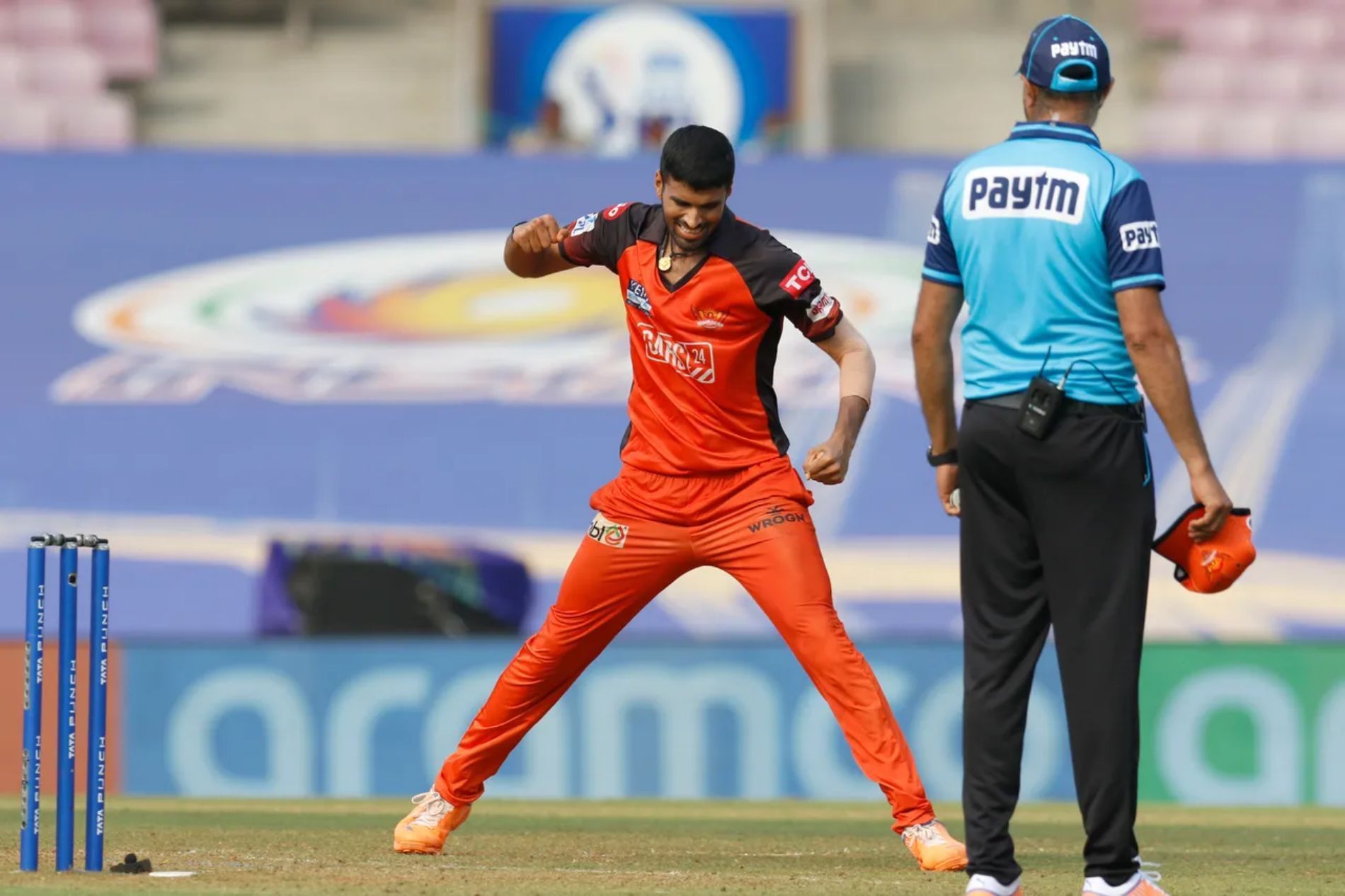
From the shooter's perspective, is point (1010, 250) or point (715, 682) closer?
point (1010, 250)

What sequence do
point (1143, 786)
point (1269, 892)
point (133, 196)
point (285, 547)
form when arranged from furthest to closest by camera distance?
point (133, 196), point (285, 547), point (1143, 786), point (1269, 892)

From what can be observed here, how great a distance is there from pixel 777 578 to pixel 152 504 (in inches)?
325

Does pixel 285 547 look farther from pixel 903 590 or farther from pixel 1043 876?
pixel 1043 876

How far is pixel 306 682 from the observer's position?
37.2ft

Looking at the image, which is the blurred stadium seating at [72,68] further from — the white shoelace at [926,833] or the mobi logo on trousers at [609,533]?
the white shoelace at [926,833]

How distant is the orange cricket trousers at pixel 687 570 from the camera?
225 inches

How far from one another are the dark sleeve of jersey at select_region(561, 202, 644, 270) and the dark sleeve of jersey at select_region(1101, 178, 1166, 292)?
71.1 inches

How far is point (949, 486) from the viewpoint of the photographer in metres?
4.73

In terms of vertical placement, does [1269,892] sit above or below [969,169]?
below

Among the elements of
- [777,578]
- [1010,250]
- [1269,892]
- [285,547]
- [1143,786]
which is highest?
[1010,250]

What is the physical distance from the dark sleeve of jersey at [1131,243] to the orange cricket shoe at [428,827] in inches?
98.6

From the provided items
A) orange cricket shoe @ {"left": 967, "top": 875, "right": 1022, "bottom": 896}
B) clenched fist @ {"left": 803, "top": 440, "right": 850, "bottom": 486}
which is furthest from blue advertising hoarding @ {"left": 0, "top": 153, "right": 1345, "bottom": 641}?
orange cricket shoe @ {"left": 967, "top": 875, "right": 1022, "bottom": 896}

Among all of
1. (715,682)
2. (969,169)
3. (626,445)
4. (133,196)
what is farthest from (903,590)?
(969,169)

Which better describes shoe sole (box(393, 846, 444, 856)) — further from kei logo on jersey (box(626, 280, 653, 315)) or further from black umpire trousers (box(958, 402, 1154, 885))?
black umpire trousers (box(958, 402, 1154, 885))
